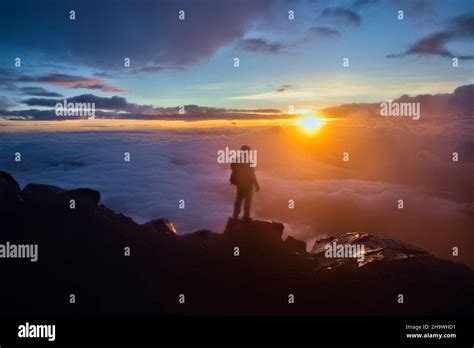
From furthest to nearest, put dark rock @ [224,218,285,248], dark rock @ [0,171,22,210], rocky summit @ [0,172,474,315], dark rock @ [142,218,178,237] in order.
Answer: dark rock @ [142,218,178,237]
dark rock @ [224,218,285,248]
dark rock @ [0,171,22,210]
rocky summit @ [0,172,474,315]

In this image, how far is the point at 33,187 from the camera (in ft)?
30.5

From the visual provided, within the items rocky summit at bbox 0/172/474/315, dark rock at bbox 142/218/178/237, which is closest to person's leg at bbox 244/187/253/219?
rocky summit at bbox 0/172/474/315

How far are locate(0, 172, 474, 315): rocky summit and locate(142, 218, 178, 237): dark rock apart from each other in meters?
0.36

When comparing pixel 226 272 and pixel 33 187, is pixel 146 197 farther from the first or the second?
pixel 226 272

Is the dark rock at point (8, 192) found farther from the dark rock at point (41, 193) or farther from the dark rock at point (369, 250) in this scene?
the dark rock at point (369, 250)

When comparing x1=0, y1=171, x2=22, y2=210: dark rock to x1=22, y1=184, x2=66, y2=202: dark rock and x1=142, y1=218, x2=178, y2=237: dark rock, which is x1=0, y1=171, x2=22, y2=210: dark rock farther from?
x1=142, y1=218, x2=178, y2=237: dark rock

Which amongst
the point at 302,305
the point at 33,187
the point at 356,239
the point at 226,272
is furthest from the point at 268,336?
the point at 33,187

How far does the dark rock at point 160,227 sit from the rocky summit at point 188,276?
0.36 m

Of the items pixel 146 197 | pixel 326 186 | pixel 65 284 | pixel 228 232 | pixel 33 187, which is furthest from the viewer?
pixel 326 186

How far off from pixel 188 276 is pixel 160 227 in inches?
84.7

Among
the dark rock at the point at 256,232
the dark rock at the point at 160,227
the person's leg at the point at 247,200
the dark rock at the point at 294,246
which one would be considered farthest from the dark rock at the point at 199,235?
the dark rock at the point at 294,246

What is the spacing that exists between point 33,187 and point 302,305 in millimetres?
7696

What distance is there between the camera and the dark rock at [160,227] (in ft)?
27.9

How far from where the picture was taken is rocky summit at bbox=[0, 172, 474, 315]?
686cm
